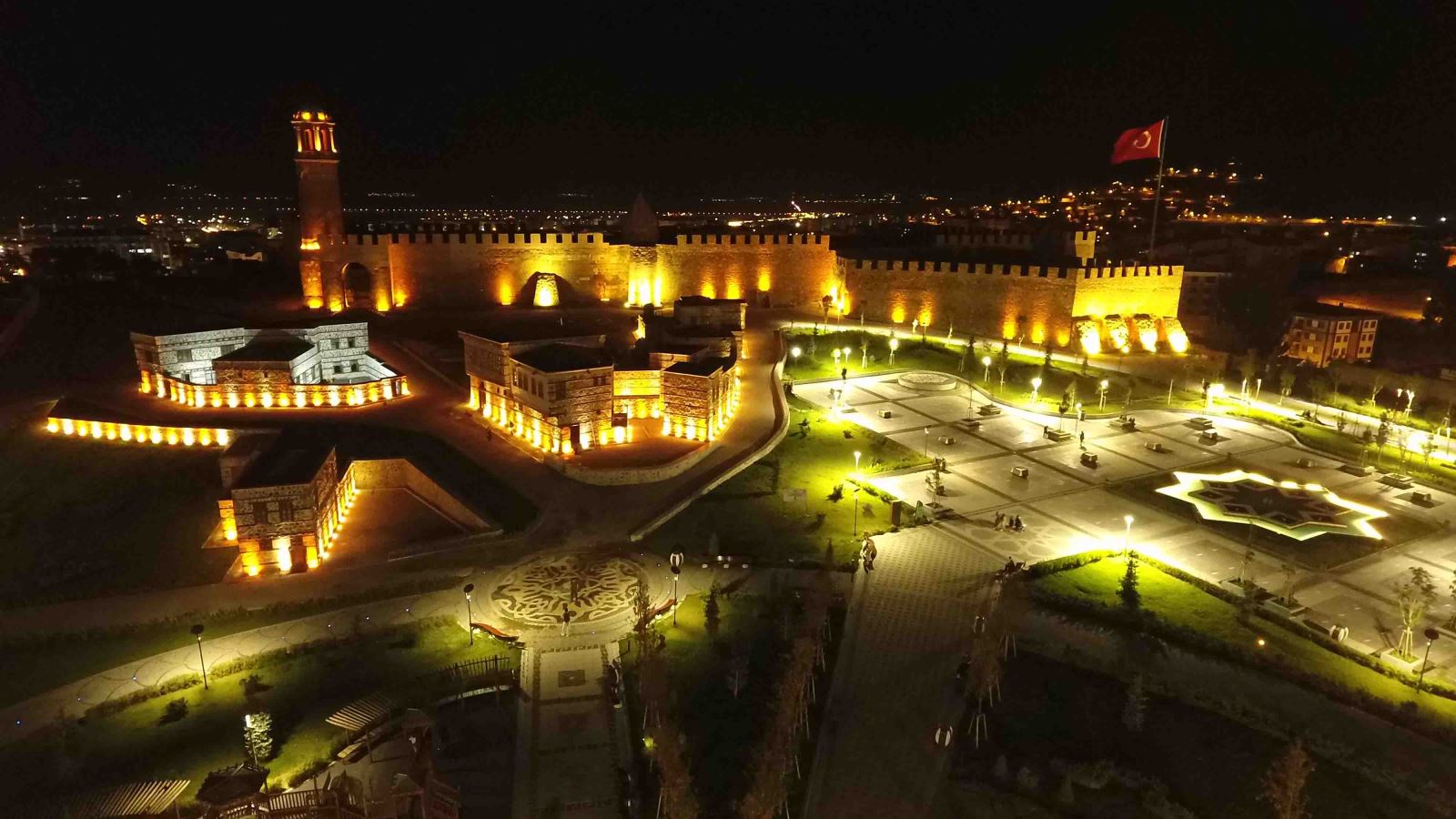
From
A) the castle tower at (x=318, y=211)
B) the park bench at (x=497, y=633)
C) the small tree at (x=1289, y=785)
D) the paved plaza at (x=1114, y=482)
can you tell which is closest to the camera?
the small tree at (x=1289, y=785)

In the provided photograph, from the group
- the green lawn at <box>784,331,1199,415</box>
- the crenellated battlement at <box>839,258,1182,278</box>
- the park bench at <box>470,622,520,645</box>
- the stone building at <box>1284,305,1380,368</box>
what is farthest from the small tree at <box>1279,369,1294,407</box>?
the park bench at <box>470,622,520,645</box>

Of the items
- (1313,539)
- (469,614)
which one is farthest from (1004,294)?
(469,614)

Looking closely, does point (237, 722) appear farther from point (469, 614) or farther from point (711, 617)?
point (711, 617)

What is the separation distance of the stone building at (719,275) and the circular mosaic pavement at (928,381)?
19.8 ft

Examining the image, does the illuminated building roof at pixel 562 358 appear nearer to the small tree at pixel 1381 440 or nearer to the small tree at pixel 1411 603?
the small tree at pixel 1411 603

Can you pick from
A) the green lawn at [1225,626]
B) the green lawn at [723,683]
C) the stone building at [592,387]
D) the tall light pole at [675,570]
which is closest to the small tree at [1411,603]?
the green lawn at [1225,626]

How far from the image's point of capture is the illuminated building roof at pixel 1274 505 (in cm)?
1873

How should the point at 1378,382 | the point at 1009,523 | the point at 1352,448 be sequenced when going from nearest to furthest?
the point at 1009,523 → the point at 1352,448 → the point at 1378,382

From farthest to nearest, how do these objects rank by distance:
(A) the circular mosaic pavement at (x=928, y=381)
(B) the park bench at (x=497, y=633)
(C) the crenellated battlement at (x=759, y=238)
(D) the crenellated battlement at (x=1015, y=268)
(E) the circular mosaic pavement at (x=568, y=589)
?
(C) the crenellated battlement at (x=759, y=238), (D) the crenellated battlement at (x=1015, y=268), (A) the circular mosaic pavement at (x=928, y=381), (E) the circular mosaic pavement at (x=568, y=589), (B) the park bench at (x=497, y=633)

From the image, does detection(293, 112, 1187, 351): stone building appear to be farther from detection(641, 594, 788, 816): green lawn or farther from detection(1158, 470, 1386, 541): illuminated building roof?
detection(641, 594, 788, 816): green lawn

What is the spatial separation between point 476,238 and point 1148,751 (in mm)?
30275

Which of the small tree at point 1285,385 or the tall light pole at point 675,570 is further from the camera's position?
the small tree at point 1285,385

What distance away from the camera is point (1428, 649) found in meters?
13.1

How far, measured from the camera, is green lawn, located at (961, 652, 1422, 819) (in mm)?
10492
